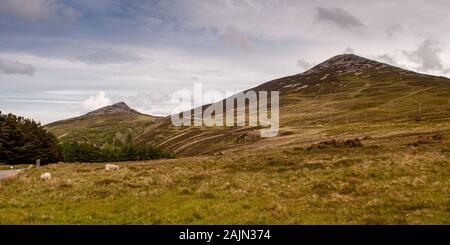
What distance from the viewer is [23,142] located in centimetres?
9044

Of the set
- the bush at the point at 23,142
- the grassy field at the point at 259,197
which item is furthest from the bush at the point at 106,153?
the grassy field at the point at 259,197

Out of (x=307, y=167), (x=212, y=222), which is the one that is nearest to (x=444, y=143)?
(x=307, y=167)

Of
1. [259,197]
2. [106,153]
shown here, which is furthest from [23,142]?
[259,197]

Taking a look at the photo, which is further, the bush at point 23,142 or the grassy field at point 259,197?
the bush at point 23,142

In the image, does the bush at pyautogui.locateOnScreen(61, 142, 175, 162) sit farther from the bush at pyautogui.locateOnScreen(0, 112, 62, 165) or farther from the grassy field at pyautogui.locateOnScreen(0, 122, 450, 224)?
the grassy field at pyautogui.locateOnScreen(0, 122, 450, 224)

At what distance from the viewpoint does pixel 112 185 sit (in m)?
27.7

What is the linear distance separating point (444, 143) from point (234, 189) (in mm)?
28895

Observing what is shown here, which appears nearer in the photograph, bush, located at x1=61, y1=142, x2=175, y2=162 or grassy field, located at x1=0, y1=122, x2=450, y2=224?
grassy field, located at x1=0, y1=122, x2=450, y2=224

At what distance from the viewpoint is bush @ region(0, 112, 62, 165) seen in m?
86.9

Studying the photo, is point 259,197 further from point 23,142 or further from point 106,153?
point 106,153

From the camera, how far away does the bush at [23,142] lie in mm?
86938

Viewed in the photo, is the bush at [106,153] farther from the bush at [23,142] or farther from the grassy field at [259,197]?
the grassy field at [259,197]

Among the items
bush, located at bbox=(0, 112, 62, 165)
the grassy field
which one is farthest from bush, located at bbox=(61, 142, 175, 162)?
the grassy field
